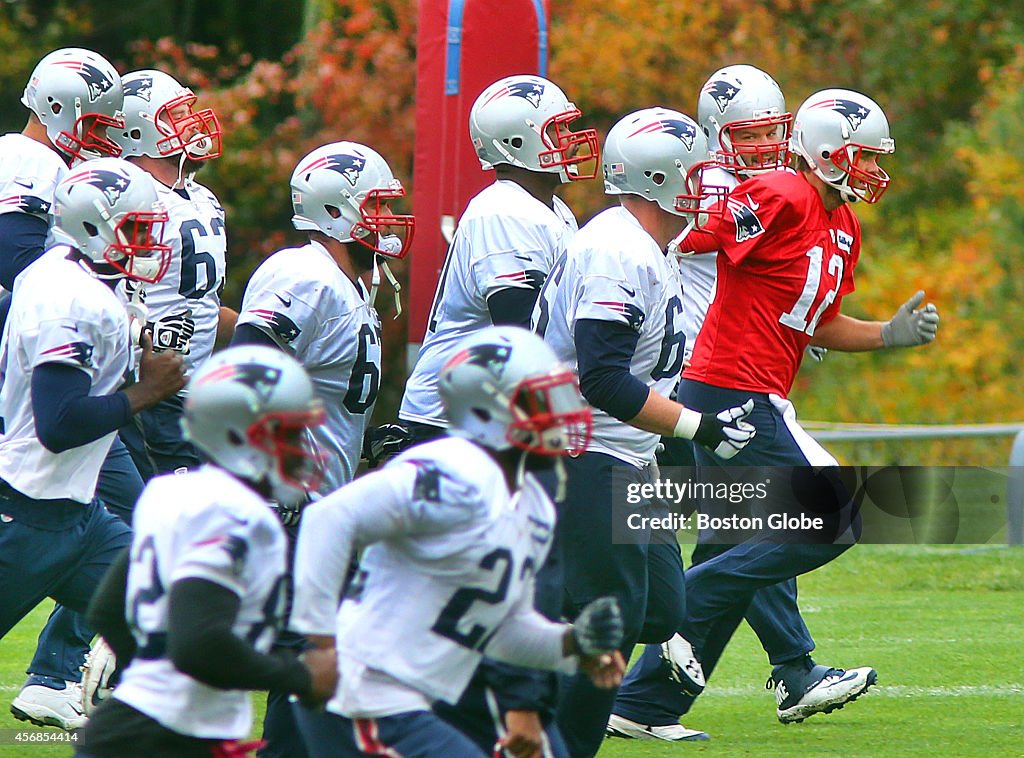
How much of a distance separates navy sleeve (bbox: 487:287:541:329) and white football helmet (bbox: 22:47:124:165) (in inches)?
62.8

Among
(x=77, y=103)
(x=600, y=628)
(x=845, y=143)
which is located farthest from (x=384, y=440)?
(x=600, y=628)

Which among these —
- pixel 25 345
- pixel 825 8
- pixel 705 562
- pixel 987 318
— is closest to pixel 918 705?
pixel 705 562

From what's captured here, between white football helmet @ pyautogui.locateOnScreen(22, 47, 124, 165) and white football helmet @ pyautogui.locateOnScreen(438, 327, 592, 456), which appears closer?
white football helmet @ pyautogui.locateOnScreen(438, 327, 592, 456)

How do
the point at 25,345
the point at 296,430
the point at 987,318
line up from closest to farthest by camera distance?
1. the point at 296,430
2. the point at 25,345
3. the point at 987,318

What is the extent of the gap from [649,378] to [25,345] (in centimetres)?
181

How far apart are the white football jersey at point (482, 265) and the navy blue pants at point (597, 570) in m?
0.97

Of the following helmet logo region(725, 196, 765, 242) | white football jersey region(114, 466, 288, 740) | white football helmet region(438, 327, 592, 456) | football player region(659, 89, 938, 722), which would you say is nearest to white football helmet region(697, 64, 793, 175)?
football player region(659, 89, 938, 722)

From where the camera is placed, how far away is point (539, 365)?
148 inches

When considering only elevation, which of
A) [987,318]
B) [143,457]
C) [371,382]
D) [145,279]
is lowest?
[987,318]

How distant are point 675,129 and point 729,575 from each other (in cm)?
151

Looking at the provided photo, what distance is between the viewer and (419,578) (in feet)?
12.0

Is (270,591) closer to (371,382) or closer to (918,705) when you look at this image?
(371,382)

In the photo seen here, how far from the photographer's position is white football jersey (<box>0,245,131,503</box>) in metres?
4.75

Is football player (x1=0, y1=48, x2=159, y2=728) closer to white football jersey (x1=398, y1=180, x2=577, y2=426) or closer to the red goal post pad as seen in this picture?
white football jersey (x1=398, y1=180, x2=577, y2=426)
